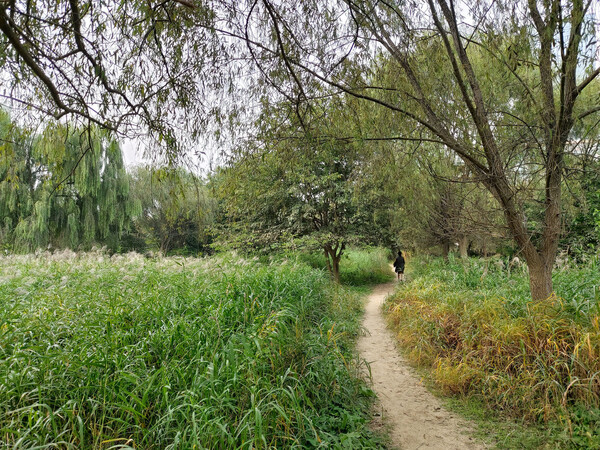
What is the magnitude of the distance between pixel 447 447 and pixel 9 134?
15.5ft

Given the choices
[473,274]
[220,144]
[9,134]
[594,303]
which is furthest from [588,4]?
[473,274]

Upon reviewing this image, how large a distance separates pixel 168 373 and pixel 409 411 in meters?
2.46

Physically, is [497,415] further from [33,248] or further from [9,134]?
[33,248]

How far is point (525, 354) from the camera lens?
11.4 ft

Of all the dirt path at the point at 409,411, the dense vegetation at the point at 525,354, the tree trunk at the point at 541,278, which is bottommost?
the dirt path at the point at 409,411

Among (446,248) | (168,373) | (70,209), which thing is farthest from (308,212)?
(168,373)

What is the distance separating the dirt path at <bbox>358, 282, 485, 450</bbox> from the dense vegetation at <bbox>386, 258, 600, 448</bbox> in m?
0.29

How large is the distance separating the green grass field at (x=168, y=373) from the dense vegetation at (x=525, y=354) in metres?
1.27

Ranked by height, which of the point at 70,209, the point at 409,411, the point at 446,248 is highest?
the point at 70,209

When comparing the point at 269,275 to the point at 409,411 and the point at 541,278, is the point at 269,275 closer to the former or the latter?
the point at 409,411

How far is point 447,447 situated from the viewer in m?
2.87

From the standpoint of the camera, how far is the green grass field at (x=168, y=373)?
2.16 metres

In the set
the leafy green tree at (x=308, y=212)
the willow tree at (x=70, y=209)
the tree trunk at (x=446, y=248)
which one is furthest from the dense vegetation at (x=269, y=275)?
the willow tree at (x=70, y=209)

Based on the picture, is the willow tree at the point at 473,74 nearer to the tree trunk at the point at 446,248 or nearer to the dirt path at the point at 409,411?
the dirt path at the point at 409,411
